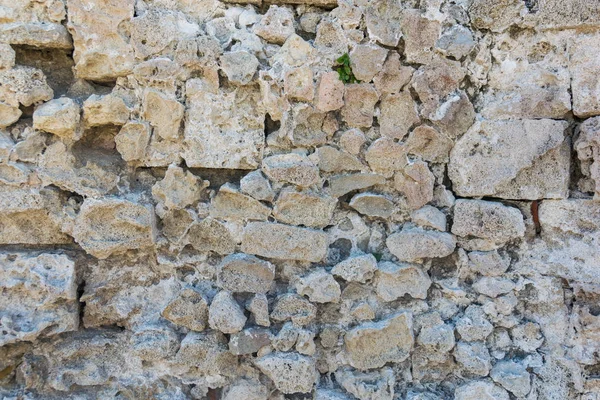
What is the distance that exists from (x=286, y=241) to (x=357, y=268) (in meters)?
0.32

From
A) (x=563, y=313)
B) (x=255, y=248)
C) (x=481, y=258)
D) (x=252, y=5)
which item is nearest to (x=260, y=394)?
(x=255, y=248)

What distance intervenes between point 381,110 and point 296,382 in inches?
47.6

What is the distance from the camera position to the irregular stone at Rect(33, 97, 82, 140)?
1.99m

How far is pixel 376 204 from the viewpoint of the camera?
2.10 metres

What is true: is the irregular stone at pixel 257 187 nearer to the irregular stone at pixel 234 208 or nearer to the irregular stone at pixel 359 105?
the irregular stone at pixel 234 208

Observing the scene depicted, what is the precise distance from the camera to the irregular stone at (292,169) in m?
2.05

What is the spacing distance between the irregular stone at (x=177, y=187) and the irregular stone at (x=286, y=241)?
0.28 m

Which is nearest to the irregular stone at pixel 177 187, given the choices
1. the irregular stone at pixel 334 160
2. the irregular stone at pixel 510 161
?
the irregular stone at pixel 334 160

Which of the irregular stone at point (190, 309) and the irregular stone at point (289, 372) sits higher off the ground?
the irregular stone at point (190, 309)

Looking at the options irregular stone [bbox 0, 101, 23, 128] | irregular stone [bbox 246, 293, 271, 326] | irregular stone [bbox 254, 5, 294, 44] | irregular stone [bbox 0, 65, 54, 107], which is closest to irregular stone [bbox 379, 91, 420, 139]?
irregular stone [bbox 254, 5, 294, 44]

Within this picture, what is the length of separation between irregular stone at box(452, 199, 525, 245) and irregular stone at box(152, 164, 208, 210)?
44.6 inches

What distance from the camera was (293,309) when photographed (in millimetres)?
2086

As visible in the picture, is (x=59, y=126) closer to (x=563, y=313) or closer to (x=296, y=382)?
(x=296, y=382)

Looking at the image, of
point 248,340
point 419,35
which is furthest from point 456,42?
point 248,340
